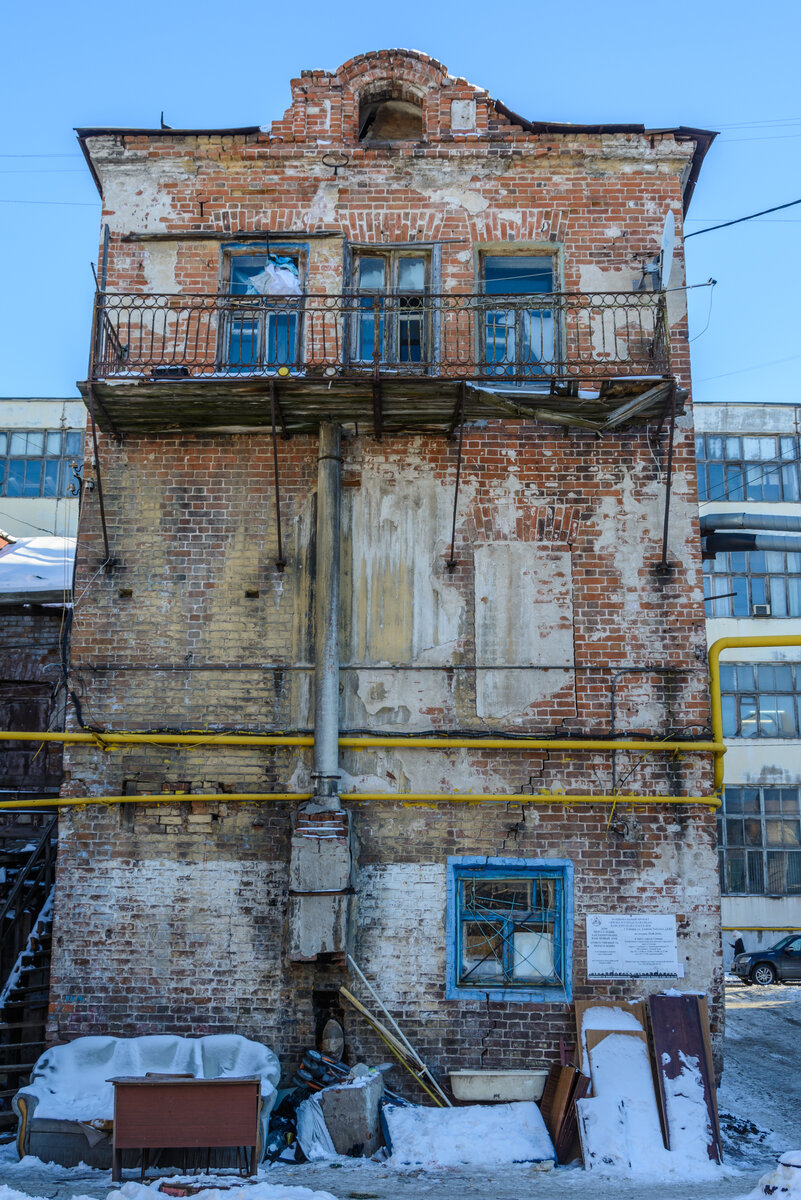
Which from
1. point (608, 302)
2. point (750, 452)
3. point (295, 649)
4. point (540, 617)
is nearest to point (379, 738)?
point (295, 649)

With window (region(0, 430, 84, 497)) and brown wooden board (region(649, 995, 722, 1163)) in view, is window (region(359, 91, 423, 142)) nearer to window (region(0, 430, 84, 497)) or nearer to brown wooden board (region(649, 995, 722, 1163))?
brown wooden board (region(649, 995, 722, 1163))

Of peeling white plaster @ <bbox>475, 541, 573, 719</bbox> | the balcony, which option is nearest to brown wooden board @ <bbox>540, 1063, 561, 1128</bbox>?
peeling white plaster @ <bbox>475, 541, 573, 719</bbox>

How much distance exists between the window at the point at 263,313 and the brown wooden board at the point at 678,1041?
6.88m

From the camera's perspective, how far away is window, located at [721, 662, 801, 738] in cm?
2381

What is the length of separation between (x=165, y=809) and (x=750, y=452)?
2062 centimetres

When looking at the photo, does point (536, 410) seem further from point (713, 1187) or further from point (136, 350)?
point (713, 1187)

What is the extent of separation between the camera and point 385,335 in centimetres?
1027

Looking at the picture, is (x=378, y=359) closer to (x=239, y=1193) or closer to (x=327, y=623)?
(x=327, y=623)

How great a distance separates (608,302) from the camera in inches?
397

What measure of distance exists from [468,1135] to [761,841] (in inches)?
681

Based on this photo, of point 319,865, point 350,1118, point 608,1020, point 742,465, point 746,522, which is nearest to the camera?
point 350,1118

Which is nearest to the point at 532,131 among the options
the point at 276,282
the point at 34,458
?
the point at 276,282

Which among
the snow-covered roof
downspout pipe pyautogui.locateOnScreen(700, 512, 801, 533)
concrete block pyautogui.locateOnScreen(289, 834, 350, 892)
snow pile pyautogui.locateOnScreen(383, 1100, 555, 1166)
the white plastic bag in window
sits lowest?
snow pile pyautogui.locateOnScreen(383, 1100, 555, 1166)

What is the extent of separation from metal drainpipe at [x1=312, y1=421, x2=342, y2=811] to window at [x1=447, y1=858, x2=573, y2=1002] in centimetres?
136
